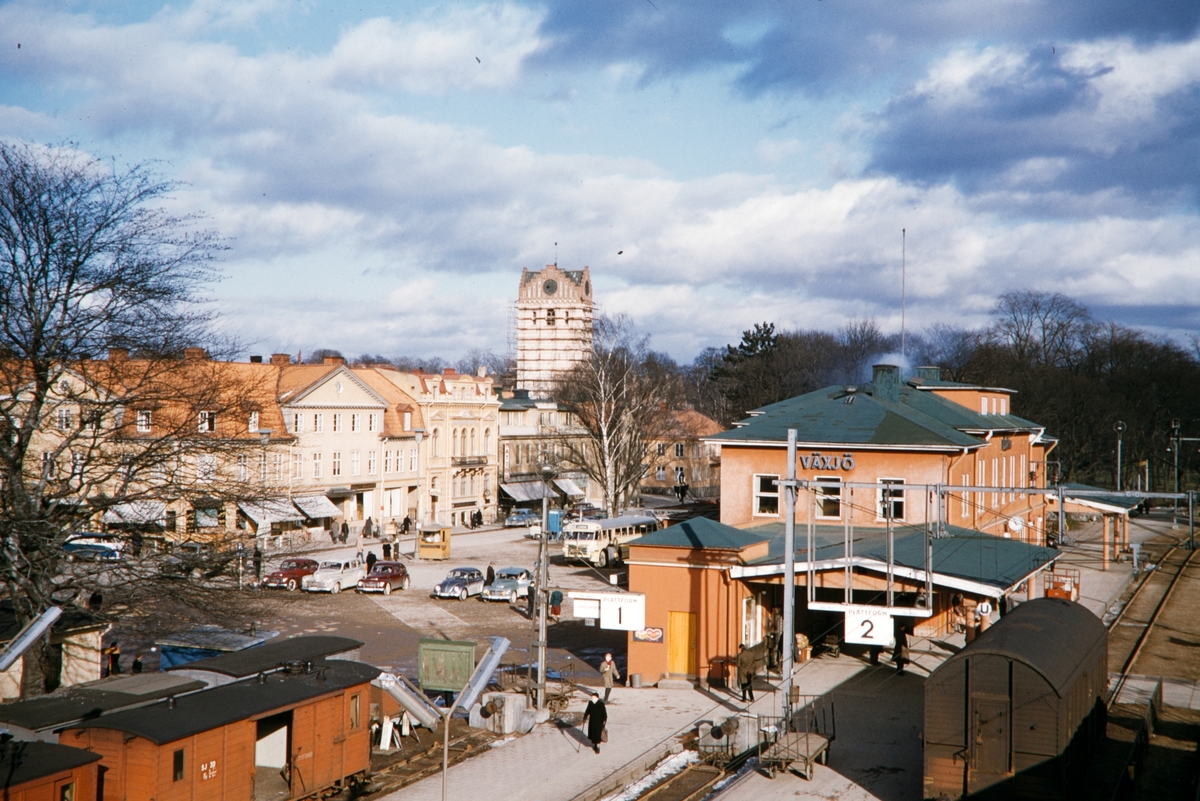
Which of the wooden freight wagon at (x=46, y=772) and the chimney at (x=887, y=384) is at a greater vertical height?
the chimney at (x=887, y=384)

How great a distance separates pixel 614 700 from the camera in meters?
25.1

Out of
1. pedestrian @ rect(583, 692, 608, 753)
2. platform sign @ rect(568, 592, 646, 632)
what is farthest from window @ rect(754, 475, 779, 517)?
pedestrian @ rect(583, 692, 608, 753)

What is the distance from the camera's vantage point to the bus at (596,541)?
51.1 metres

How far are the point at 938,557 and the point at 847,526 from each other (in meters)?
5.19

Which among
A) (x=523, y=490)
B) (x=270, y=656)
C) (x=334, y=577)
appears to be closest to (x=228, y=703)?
(x=270, y=656)

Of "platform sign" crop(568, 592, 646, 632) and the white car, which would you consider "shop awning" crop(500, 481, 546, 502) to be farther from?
"platform sign" crop(568, 592, 646, 632)

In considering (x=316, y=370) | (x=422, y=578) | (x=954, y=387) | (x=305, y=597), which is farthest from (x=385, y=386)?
(x=954, y=387)

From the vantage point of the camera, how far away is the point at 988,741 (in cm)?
1656

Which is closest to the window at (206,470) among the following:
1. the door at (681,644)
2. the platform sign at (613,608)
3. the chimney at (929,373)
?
the platform sign at (613,608)

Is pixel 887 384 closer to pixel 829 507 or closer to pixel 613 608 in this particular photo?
pixel 829 507

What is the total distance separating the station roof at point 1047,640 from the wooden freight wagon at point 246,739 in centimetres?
1062

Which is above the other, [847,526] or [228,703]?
[847,526]

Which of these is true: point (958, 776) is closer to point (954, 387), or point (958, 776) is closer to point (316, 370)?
point (954, 387)

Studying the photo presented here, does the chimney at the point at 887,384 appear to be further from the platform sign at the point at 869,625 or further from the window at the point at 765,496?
the platform sign at the point at 869,625
